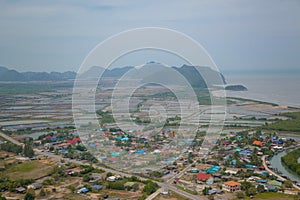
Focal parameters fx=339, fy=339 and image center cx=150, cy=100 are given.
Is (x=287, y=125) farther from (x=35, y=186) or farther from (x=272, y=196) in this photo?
(x=35, y=186)

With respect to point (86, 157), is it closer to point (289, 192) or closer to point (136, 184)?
point (136, 184)

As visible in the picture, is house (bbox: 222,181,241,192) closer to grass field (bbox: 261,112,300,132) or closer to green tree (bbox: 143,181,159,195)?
green tree (bbox: 143,181,159,195)

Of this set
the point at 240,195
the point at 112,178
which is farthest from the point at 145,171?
the point at 240,195

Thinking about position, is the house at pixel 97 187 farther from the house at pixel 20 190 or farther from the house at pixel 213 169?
the house at pixel 213 169

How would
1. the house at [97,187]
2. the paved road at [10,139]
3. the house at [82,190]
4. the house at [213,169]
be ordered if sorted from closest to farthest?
the house at [82,190]
the house at [97,187]
the house at [213,169]
the paved road at [10,139]

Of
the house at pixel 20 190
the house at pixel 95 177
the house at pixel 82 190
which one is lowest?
the house at pixel 20 190

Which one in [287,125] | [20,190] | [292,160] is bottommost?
[20,190]

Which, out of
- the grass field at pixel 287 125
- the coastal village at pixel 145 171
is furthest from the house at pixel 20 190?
the grass field at pixel 287 125
